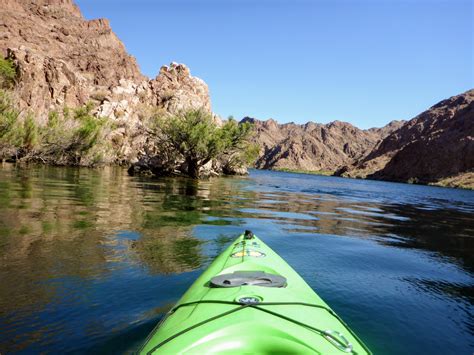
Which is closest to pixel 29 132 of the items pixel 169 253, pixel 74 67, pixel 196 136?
pixel 196 136

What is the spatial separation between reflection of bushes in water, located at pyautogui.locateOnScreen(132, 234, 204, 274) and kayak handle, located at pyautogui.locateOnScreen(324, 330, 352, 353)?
4.22m

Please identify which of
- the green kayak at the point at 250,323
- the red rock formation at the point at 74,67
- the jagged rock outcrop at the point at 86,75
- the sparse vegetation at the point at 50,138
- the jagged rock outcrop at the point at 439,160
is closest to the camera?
the green kayak at the point at 250,323

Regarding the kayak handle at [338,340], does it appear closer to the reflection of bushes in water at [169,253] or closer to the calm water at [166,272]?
the calm water at [166,272]

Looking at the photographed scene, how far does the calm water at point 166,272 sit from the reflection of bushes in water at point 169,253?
0.08 feet

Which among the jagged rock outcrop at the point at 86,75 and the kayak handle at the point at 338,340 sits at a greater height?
the jagged rock outcrop at the point at 86,75

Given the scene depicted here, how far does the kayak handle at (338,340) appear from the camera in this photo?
257 centimetres

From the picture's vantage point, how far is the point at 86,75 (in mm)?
103000

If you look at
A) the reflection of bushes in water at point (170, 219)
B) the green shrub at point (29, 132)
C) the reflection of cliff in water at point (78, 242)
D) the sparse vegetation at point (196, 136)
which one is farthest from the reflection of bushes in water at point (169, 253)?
the green shrub at point (29, 132)

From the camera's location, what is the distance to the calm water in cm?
420

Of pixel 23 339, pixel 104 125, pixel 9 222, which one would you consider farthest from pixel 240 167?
pixel 23 339

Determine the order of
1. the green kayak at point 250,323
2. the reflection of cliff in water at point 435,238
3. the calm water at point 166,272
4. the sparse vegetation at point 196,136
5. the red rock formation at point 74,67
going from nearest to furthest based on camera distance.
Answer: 1. the green kayak at point 250,323
2. the calm water at point 166,272
3. the reflection of cliff in water at point 435,238
4. the sparse vegetation at point 196,136
5. the red rock formation at point 74,67

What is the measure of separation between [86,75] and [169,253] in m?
110

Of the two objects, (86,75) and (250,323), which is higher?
(86,75)

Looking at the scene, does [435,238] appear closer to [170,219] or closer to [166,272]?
[170,219]
